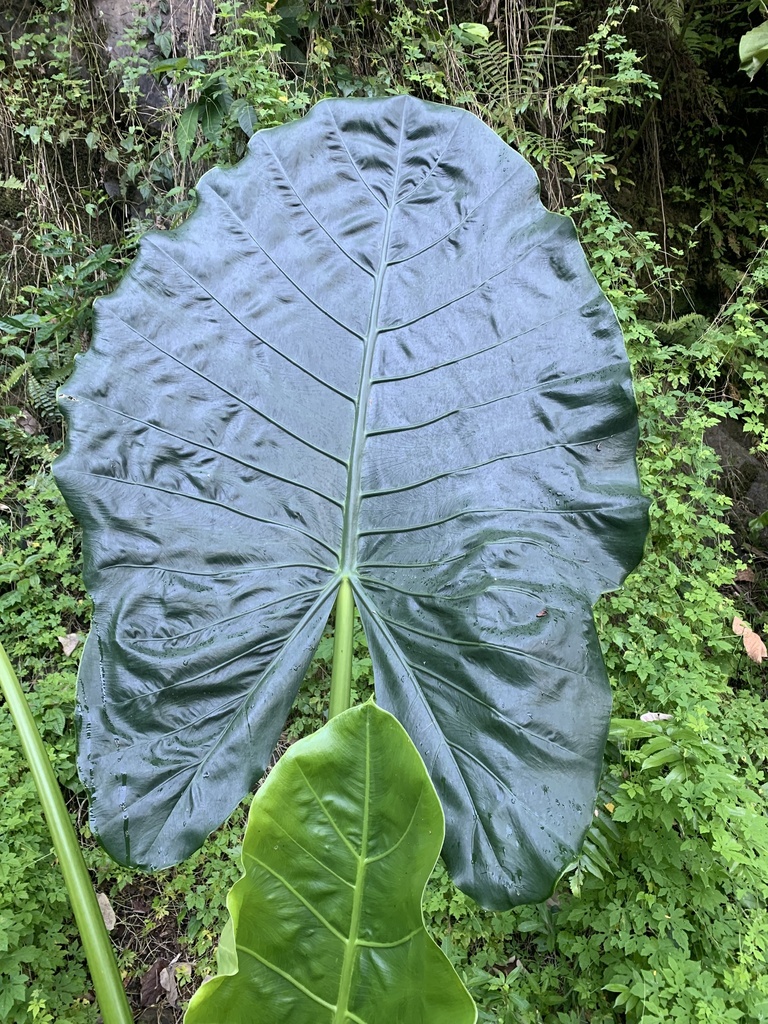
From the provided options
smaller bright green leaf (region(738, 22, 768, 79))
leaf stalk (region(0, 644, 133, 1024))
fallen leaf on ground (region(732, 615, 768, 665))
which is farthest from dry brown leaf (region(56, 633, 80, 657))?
smaller bright green leaf (region(738, 22, 768, 79))

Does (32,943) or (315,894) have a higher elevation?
(315,894)

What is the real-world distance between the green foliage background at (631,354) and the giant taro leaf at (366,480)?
0.57 meters

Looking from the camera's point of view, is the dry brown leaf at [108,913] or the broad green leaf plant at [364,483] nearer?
the broad green leaf plant at [364,483]

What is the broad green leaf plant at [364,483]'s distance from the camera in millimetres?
724

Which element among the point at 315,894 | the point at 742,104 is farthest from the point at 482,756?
the point at 742,104

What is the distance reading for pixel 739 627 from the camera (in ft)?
6.07

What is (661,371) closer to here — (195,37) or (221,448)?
(221,448)

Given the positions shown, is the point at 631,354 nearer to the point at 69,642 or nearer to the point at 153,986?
the point at 69,642

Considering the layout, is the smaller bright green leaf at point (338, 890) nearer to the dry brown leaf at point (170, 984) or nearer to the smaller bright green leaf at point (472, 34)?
the dry brown leaf at point (170, 984)

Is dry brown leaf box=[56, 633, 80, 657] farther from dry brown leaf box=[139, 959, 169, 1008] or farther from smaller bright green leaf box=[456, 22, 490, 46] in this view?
smaller bright green leaf box=[456, 22, 490, 46]

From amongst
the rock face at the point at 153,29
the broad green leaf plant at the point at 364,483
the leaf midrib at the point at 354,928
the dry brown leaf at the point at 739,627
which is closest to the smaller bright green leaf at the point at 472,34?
the rock face at the point at 153,29

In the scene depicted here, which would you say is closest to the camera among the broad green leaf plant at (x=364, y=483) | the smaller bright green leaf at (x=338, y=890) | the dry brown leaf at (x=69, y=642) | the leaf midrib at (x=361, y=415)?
the smaller bright green leaf at (x=338, y=890)

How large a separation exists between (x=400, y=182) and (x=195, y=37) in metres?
1.89

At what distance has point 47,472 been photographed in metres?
2.14
